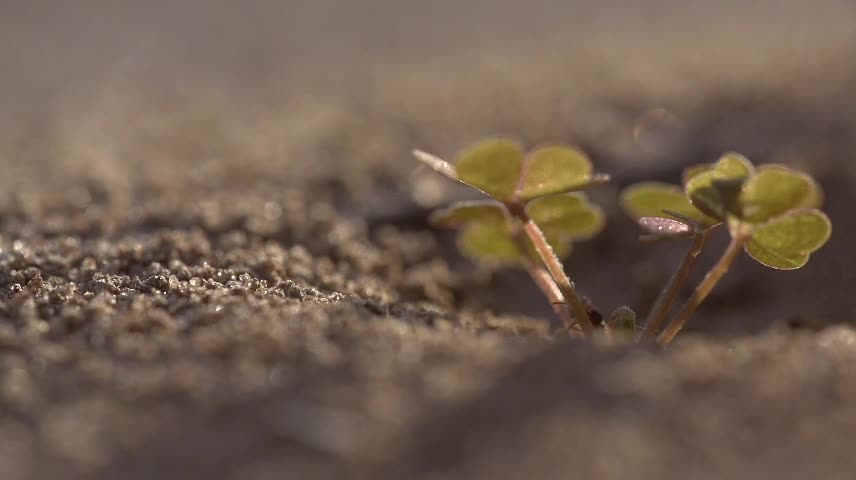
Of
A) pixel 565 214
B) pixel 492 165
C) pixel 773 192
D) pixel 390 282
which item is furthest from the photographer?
pixel 390 282

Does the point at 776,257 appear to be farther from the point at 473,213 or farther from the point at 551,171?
the point at 473,213

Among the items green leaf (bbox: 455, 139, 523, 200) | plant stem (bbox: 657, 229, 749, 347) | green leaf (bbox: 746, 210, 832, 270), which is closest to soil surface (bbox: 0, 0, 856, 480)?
plant stem (bbox: 657, 229, 749, 347)

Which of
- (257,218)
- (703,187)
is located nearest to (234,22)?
(257,218)

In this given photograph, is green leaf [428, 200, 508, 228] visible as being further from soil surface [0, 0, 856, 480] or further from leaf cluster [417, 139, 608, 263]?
soil surface [0, 0, 856, 480]

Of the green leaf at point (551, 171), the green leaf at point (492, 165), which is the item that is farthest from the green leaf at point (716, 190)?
the green leaf at point (492, 165)

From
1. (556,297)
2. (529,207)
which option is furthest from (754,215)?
(529,207)

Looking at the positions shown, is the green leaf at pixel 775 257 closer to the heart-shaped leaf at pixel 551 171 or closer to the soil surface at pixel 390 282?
the soil surface at pixel 390 282

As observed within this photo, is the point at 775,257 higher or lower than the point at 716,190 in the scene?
lower
